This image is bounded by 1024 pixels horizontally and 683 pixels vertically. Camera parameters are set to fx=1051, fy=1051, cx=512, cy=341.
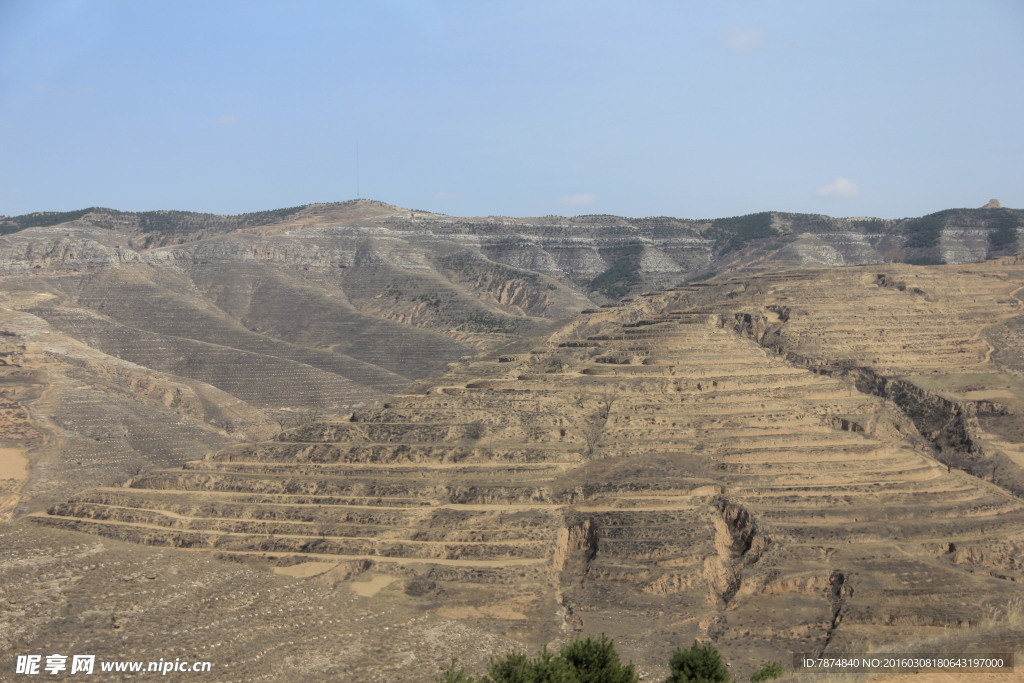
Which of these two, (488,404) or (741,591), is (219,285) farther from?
(741,591)

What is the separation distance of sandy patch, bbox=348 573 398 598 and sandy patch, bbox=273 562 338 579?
143cm

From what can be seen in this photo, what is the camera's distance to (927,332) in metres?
75.8

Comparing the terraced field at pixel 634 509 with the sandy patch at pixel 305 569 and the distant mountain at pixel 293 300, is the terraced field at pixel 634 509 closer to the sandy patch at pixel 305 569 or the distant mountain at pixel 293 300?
the sandy patch at pixel 305 569

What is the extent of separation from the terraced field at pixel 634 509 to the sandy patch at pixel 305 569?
103 mm

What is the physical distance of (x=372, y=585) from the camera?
4041 centimetres

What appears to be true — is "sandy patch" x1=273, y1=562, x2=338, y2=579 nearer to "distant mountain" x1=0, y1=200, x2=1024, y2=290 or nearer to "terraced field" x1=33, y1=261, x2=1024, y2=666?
"terraced field" x1=33, y1=261, x2=1024, y2=666

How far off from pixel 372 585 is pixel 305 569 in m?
2.86

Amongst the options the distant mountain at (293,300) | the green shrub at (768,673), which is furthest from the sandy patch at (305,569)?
the distant mountain at (293,300)

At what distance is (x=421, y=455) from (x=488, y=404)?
6308 millimetres

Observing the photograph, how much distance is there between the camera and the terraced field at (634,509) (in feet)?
130

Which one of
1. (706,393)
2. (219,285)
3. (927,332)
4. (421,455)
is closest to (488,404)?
(421,455)

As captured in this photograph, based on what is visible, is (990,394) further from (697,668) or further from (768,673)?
(697,668)

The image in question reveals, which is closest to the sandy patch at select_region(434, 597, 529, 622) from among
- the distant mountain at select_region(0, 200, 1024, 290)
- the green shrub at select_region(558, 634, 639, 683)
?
the green shrub at select_region(558, 634, 639, 683)

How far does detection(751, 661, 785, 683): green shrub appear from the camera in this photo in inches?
1253
